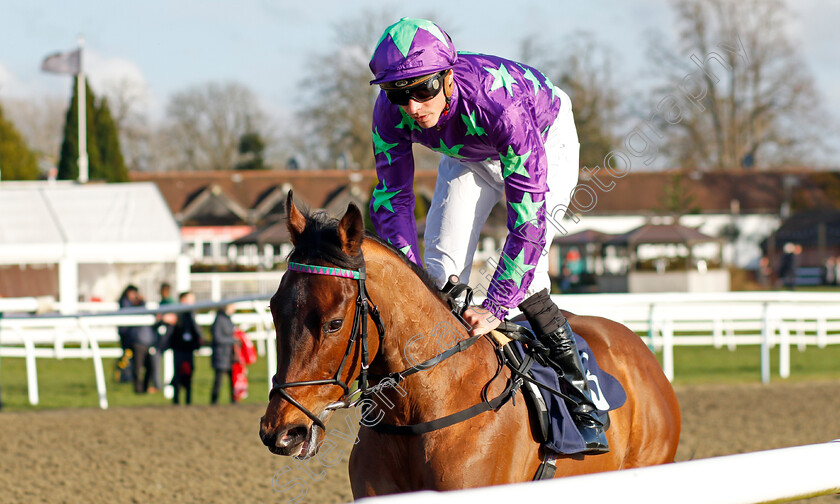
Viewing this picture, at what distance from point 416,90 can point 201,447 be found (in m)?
4.87

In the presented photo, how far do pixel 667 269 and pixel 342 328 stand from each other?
27.3 meters

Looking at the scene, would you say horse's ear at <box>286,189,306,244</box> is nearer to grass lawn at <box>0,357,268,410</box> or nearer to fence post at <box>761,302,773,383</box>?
grass lawn at <box>0,357,268,410</box>

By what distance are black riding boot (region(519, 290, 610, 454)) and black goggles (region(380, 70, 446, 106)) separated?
2.59 ft

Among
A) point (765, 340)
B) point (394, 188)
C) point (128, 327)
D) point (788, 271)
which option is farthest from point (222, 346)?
point (788, 271)

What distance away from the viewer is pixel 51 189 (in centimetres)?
1781

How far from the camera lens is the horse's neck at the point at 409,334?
242 centimetres

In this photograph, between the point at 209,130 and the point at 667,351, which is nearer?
the point at 667,351

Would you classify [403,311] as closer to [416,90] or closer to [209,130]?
[416,90]

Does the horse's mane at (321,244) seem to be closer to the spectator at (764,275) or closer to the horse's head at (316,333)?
the horse's head at (316,333)

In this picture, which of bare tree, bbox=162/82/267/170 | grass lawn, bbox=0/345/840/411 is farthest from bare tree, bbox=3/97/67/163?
grass lawn, bbox=0/345/840/411

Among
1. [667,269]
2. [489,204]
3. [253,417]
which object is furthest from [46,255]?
[667,269]

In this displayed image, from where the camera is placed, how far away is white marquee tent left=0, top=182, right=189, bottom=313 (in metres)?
15.7

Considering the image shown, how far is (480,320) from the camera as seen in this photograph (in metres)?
2.64

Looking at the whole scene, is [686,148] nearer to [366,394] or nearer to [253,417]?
[253,417]
